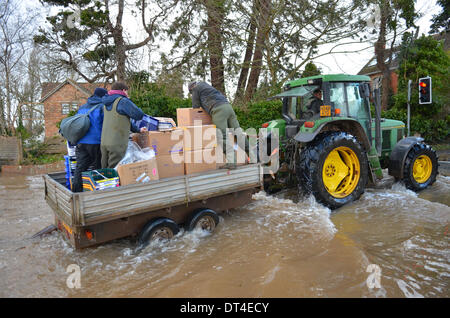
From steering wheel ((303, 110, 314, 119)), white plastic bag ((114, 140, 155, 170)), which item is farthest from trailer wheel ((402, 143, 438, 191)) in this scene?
white plastic bag ((114, 140, 155, 170))

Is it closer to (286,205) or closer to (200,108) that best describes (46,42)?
(200,108)

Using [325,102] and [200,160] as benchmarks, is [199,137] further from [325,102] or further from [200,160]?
[325,102]

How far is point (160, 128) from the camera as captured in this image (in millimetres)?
4273

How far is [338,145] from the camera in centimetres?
502

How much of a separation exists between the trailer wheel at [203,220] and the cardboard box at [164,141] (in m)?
0.82

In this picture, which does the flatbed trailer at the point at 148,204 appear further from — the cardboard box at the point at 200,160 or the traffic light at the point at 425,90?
the traffic light at the point at 425,90

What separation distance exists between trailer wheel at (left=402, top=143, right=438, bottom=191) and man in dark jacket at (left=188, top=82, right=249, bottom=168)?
3.39m

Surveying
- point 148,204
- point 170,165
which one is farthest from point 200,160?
point 148,204

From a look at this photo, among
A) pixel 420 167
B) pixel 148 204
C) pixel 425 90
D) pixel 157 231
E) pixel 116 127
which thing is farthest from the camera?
pixel 425 90

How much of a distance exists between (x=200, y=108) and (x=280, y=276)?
2.63 metres

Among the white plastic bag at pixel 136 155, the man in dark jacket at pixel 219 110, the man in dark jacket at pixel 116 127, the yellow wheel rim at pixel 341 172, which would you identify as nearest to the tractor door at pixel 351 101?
the yellow wheel rim at pixel 341 172

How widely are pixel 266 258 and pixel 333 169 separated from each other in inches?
104

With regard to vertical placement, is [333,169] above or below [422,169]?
above

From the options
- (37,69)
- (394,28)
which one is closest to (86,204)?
(394,28)
